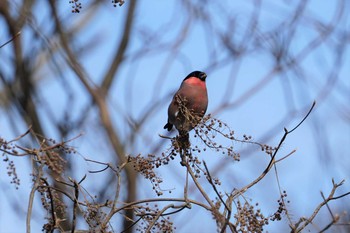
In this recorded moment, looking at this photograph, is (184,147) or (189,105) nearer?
(184,147)

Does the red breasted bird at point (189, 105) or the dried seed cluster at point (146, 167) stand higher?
the red breasted bird at point (189, 105)

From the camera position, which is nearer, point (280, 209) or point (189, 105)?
point (280, 209)

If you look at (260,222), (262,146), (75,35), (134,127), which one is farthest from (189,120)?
(75,35)

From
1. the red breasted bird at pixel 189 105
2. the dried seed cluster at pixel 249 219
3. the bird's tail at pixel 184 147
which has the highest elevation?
the red breasted bird at pixel 189 105

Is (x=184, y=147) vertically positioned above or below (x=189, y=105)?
below

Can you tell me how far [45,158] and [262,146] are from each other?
69cm

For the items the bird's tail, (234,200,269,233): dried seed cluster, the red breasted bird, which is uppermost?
the red breasted bird

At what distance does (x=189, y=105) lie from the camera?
3.10m

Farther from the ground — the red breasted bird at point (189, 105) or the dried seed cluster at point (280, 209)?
the red breasted bird at point (189, 105)

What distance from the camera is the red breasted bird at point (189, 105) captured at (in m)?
2.67

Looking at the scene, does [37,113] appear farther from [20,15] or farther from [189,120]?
[189,120]

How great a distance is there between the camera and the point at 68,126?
8.38 metres

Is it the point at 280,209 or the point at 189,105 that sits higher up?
the point at 189,105

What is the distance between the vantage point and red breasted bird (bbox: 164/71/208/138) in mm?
2674
